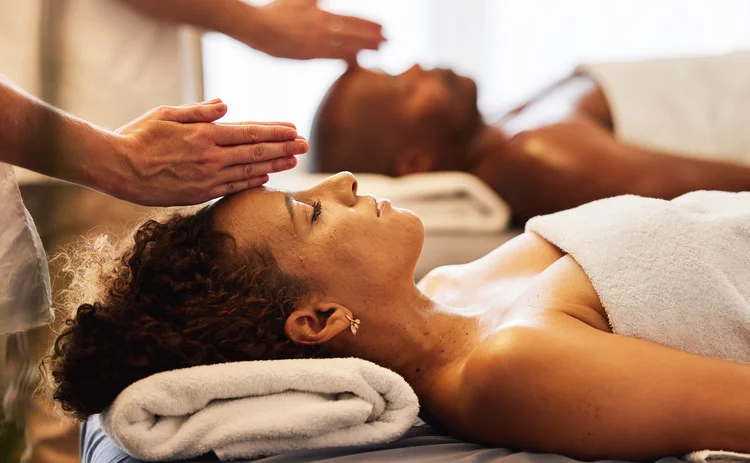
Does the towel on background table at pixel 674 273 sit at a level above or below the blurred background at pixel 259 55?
below

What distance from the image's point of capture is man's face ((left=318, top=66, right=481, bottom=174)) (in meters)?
2.42

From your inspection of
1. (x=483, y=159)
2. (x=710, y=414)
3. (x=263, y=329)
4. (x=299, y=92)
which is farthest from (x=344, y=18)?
(x=710, y=414)

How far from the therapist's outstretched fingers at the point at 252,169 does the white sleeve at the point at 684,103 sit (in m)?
1.46

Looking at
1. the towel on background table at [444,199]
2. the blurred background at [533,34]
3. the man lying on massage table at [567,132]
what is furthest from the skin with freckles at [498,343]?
the blurred background at [533,34]

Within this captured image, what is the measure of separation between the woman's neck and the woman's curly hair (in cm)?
10

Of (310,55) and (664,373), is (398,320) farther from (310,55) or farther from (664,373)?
(310,55)

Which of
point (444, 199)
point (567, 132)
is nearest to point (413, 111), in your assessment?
point (444, 199)

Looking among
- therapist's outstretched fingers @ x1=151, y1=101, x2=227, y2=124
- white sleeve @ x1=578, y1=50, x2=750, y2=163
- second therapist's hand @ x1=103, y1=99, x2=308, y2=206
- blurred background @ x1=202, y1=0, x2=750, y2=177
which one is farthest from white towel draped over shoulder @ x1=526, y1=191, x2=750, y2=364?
blurred background @ x1=202, y1=0, x2=750, y2=177

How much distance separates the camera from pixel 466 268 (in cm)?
154

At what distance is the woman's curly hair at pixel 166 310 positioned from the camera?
104cm

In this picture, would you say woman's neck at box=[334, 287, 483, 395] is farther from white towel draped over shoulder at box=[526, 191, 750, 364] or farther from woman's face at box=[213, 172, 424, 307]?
white towel draped over shoulder at box=[526, 191, 750, 364]

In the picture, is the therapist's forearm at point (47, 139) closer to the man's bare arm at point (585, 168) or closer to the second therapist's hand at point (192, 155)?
the second therapist's hand at point (192, 155)

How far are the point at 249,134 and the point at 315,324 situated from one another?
13.3 inches

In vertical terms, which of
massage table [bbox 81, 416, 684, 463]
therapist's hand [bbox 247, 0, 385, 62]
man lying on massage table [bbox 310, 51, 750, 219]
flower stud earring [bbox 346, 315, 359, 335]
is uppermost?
therapist's hand [bbox 247, 0, 385, 62]
